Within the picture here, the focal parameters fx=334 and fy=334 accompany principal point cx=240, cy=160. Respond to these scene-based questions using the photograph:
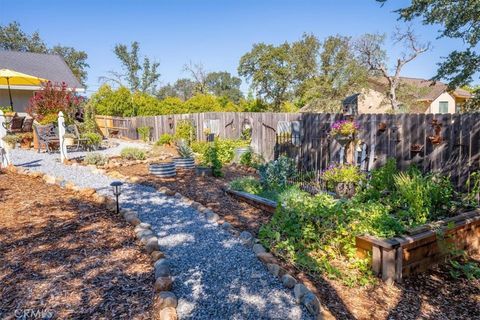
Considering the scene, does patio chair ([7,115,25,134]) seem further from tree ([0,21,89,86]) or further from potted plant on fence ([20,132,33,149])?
tree ([0,21,89,86])

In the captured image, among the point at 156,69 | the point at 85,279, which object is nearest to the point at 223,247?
the point at 85,279

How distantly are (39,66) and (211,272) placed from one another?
1992cm

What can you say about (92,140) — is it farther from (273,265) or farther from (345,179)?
(273,265)

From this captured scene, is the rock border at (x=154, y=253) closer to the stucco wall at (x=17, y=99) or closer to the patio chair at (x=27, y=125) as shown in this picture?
the patio chair at (x=27, y=125)

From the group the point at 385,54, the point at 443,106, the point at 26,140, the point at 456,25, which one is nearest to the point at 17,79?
the point at 26,140

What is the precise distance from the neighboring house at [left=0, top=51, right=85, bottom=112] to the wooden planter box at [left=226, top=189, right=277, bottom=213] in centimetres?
1312

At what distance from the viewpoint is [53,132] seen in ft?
33.8

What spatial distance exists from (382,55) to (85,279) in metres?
23.2

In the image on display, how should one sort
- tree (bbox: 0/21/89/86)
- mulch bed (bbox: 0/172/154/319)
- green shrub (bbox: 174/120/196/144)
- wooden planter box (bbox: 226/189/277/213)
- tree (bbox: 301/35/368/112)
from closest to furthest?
mulch bed (bbox: 0/172/154/319)
wooden planter box (bbox: 226/189/277/213)
green shrub (bbox: 174/120/196/144)
tree (bbox: 301/35/368/112)
tree (bbox: 0/21/89/86)

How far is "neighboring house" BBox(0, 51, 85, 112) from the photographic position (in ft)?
52.5

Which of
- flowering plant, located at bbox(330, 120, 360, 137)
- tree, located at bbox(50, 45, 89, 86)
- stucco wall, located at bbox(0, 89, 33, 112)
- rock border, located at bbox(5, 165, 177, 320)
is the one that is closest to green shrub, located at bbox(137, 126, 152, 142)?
stucco wall, located at bbox(0, 89, 33, 112)

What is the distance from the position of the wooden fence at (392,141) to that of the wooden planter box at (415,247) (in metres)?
1.36

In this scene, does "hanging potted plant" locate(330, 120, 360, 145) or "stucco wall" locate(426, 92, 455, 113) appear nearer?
"hanging potted plant" locate(330, 120, 360, 145)

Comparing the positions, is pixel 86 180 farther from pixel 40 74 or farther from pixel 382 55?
pixel 382 55
